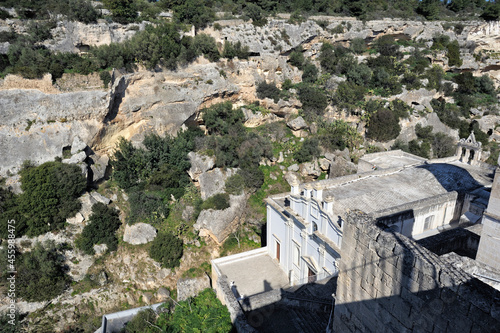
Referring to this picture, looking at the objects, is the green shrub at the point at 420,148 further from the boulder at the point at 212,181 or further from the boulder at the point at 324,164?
the boulder at the point at 212,181

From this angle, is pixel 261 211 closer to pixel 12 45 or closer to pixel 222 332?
pixel 222 332

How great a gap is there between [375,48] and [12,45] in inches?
1415

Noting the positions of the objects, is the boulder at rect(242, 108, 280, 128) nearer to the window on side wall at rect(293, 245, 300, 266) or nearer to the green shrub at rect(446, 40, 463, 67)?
the window on side wall at rect(293, 245, 300, 266)

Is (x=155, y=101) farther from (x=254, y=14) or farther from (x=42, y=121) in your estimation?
(x=254, y=14)

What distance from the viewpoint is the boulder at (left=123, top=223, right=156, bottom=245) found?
16797 millimetres

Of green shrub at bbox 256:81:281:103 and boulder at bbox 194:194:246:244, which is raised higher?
green shrub at bbox 256:81:281:103

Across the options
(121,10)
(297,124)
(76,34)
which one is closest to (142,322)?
(297,124)

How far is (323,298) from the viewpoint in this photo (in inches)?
365

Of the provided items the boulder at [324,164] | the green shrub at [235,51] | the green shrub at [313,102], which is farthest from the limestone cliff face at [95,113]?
the boulder at [324,164]

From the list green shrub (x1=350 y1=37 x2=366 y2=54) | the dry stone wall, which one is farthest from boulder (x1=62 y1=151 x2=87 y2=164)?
green shrub (x1=350 y1=37 x2=366 y2=54)

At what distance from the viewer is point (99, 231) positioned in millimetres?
16469

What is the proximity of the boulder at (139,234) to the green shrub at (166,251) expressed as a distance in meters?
0.65

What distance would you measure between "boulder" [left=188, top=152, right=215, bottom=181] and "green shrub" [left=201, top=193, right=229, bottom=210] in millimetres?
2321

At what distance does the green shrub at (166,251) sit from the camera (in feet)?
52.5
